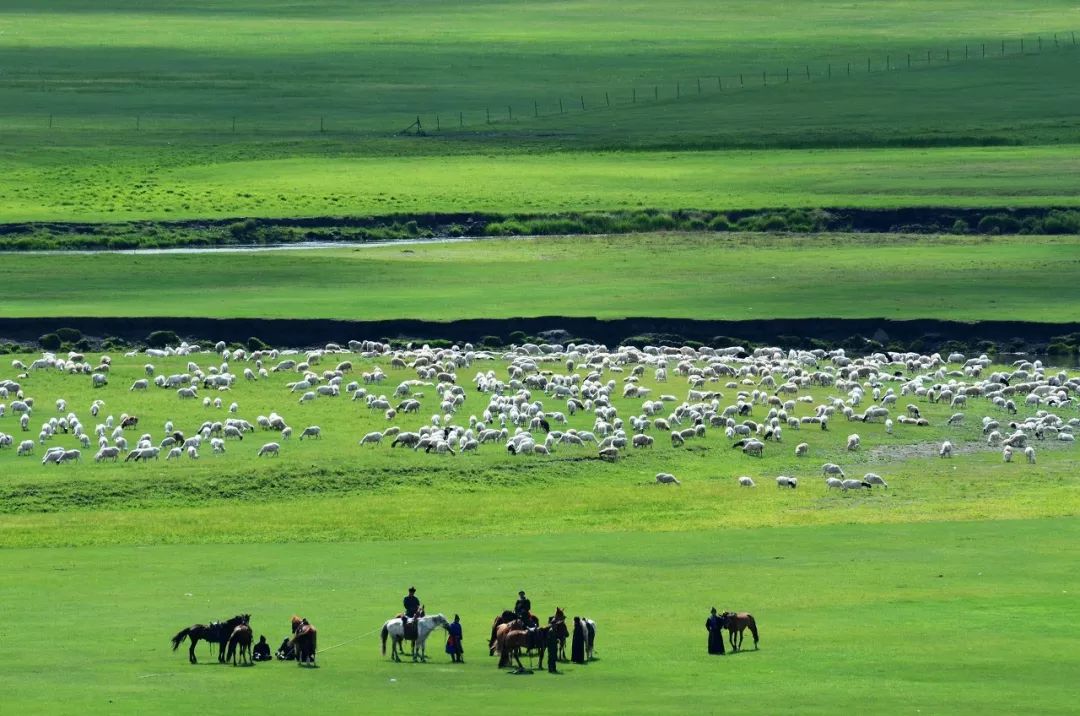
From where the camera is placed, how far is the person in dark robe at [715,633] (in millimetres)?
25438

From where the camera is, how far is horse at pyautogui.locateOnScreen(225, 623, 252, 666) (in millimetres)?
25062

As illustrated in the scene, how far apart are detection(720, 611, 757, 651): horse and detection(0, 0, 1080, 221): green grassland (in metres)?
56.0

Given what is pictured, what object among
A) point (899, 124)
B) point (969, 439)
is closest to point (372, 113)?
point (899, 124)

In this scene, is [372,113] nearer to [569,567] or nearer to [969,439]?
[969,439]

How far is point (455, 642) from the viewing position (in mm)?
25281

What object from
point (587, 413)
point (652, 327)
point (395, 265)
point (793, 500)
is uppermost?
point (395, 265)

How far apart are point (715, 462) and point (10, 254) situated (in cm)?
3789

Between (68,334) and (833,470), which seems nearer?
(833,470)

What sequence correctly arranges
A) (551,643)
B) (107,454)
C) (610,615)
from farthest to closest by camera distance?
1. (107,454)
2. (610,615)
3. (551,643)

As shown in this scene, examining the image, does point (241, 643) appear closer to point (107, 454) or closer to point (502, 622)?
point (502, 622)

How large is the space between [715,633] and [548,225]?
54.1m

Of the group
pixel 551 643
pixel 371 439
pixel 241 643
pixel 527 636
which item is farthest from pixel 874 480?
pixel 241 643

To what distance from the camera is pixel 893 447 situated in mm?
45406

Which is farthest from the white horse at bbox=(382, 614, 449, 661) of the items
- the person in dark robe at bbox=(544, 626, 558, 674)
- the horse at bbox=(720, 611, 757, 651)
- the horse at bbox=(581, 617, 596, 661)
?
the horse at bbox=(720, 611, 757, 651)
